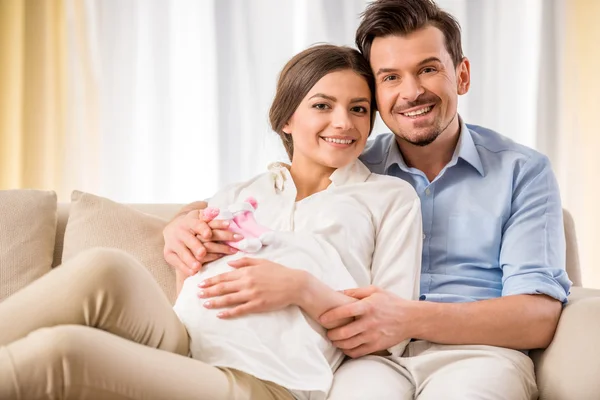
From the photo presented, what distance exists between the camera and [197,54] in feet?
11.8

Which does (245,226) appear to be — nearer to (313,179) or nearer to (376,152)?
(313,179)

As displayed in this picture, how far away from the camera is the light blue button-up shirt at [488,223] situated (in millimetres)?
1827

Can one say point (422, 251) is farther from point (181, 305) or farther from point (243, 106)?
point (243, 106)

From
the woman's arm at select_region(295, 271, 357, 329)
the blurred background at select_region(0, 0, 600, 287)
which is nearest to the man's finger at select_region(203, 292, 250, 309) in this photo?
the woman's arm at select_region(295, 271, 357, 329)

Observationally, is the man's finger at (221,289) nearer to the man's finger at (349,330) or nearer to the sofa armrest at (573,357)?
the man's finger at (349,330)

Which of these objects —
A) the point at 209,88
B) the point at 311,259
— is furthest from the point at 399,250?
the point at 209,88

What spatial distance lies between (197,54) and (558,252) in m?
2.24

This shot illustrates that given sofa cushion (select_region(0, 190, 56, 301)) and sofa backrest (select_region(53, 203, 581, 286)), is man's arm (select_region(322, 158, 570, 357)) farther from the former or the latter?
sofa cushion (select_region(0, 190, 56, 301))

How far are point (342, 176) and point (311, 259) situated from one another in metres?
0.30

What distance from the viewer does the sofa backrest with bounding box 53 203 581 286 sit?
85.4 inches

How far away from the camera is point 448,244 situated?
1.92 m

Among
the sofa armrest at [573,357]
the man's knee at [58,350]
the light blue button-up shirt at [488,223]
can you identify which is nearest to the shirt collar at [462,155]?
the light blue button-up shirt at [488,223]

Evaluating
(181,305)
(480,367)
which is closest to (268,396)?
(181,305)

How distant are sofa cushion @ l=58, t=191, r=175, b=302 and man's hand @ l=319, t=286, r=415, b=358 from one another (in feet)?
1.98
